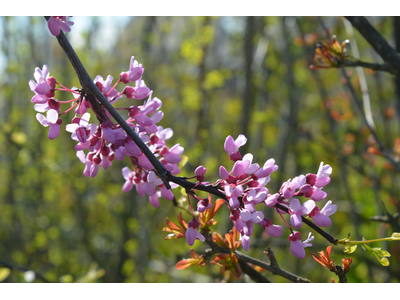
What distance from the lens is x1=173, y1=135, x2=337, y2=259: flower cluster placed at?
649mm

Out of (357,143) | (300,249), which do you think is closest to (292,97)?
(357,143)

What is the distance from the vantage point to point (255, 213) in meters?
0.65

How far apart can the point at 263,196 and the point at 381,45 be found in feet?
2.67

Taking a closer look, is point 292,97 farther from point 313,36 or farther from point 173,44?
point 173,44

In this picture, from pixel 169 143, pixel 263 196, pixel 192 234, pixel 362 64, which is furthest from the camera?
pixel 169 143

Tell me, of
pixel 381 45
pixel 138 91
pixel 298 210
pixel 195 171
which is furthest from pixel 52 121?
pixel 381 45

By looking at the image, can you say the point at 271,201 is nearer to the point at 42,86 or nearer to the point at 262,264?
the point at 262,264

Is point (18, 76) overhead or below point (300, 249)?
overhead

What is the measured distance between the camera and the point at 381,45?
1.10 meters

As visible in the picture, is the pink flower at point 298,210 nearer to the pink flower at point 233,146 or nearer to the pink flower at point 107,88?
the pink flower at point 233,146

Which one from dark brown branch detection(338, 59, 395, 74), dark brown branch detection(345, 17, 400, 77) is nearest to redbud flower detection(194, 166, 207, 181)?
dark brown branch detection(338, 59, 395, 74)

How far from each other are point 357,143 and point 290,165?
4.77ft

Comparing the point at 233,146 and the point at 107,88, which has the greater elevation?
the point at 107,88

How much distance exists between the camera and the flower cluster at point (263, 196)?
2.13 feet
